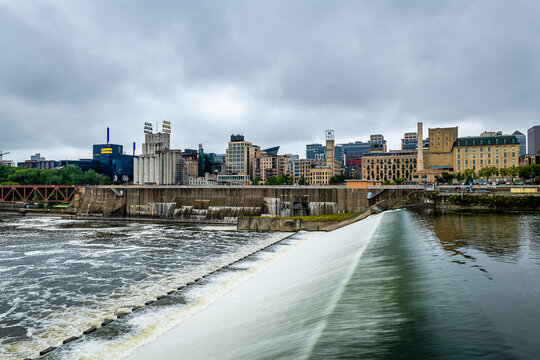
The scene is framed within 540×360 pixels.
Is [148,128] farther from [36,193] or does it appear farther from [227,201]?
[227,201]

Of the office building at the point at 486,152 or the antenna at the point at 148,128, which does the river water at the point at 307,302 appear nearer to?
the office building at the point at 486,152

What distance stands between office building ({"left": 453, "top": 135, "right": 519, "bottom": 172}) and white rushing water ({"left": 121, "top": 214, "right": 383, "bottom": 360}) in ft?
446

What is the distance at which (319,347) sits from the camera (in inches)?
315

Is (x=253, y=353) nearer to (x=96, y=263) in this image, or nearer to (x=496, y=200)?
(x=96, y=263)

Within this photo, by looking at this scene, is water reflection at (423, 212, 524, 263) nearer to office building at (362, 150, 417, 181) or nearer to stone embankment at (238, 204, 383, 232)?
stone embankment at (238, 204, 383, 232)

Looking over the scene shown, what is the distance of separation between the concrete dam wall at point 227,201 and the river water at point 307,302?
106 ft

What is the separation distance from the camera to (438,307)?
9805 mm

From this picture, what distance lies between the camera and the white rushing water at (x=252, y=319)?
9.55 meters

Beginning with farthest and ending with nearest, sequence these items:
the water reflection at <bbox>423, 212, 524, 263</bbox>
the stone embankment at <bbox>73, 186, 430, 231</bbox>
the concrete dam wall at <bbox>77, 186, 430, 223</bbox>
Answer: the concrete dam wall at <bbox>77, 186, 430, 223</bbox> → the stone embankment at <bbox>73, 186, 430, 231</bbox> → the water reflection at <bbox>423, 212, 524, 263</bbox>

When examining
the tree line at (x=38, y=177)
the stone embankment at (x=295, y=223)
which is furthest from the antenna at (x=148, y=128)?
the stone embankment at (x=295, y=223)

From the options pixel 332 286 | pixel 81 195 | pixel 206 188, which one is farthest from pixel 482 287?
pixel 81 195

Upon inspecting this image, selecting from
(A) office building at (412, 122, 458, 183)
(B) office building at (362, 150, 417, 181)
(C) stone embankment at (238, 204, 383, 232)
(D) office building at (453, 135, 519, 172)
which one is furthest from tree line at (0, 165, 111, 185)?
(D) office building at (453, 135, 519, 172)

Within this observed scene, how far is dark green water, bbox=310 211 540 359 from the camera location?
7613 millimetres

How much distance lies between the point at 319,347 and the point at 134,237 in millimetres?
43567
